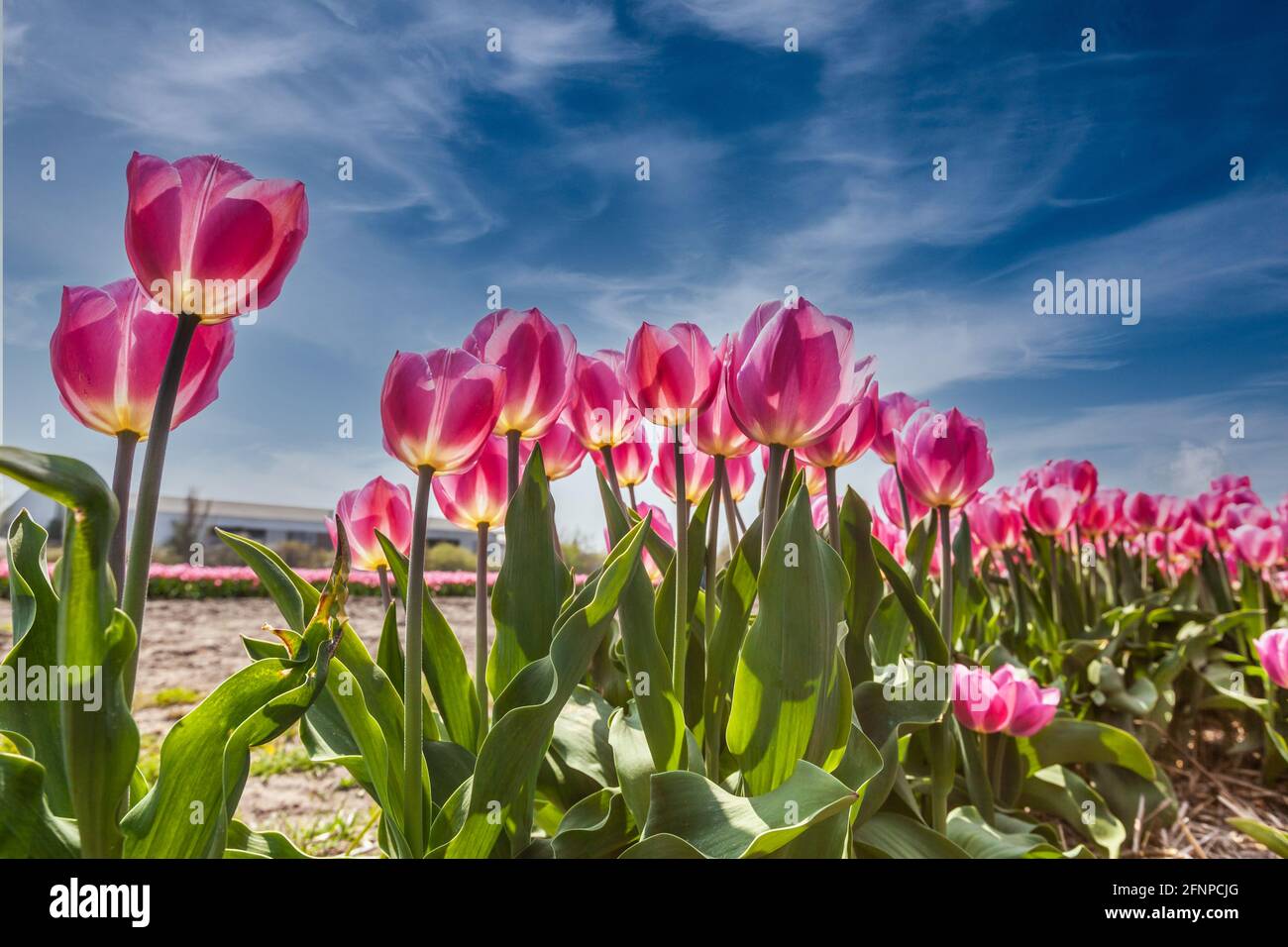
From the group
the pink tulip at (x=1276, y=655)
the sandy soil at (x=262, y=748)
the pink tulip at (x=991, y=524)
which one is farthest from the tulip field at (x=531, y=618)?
the pink tulip at (x=991, y=524)

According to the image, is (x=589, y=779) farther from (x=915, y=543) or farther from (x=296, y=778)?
(x=296, y=778)

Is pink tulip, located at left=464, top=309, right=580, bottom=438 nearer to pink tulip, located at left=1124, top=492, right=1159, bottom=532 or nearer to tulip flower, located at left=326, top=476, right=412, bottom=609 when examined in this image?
tulip flower, located at left=326, top=476, right=412, bottom=609

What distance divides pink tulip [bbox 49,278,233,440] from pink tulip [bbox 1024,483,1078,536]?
201cm

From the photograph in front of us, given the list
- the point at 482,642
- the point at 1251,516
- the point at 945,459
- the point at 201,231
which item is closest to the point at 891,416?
the point at 945,459

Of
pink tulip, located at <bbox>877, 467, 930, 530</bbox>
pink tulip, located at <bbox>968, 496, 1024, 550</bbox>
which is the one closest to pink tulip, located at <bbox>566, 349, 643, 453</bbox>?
pink tulip, located at <bbox>877, 467, 930, 530</bbox>

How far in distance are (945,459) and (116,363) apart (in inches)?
36.9

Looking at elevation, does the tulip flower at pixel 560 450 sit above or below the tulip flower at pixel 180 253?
below

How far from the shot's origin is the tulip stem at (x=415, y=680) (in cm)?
66

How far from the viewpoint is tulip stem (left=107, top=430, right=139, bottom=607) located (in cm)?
60

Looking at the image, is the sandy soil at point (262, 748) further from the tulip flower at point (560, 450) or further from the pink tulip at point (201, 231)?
the tulip flower at point (560, 450)

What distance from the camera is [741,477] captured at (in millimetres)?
1252

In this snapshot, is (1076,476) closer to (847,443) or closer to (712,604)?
(847,443)

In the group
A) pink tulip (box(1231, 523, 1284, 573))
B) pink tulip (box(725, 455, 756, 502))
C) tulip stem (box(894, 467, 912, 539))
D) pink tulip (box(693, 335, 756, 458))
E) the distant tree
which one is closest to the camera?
pink tulip (box(693, 335, 756, 458))
